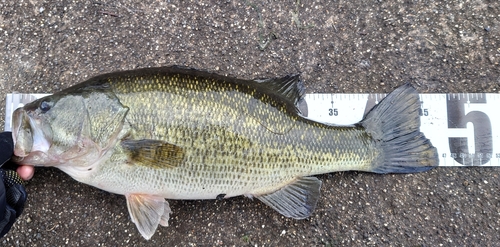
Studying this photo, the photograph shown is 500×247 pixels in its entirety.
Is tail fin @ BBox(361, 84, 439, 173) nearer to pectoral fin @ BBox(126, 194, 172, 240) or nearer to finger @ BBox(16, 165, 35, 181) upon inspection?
pectoral fin @ BBox(126, 194, 172, 240)

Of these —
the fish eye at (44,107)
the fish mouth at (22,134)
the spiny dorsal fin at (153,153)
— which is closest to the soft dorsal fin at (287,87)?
the spiny dorsal fin at (153,153)

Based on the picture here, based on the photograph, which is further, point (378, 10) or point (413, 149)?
point (378, 10)

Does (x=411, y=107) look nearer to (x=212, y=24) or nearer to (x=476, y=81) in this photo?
(x=476, y=81)

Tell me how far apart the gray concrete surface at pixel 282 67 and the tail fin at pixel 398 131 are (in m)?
0.22

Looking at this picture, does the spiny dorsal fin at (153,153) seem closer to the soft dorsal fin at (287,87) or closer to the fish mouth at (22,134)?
the fish mouth at (22,134)

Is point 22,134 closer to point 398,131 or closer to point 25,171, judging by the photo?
point 25,171

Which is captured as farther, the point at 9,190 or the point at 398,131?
the point at 398,131

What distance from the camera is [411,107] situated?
2.73m

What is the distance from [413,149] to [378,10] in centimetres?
117

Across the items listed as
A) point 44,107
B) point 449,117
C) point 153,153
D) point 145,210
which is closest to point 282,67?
point 153,153

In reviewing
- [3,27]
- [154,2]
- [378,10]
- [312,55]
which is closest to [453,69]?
[378,10]

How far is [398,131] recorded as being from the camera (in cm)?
271

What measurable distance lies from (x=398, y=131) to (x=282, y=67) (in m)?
0.99

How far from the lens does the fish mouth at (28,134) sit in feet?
7.61
